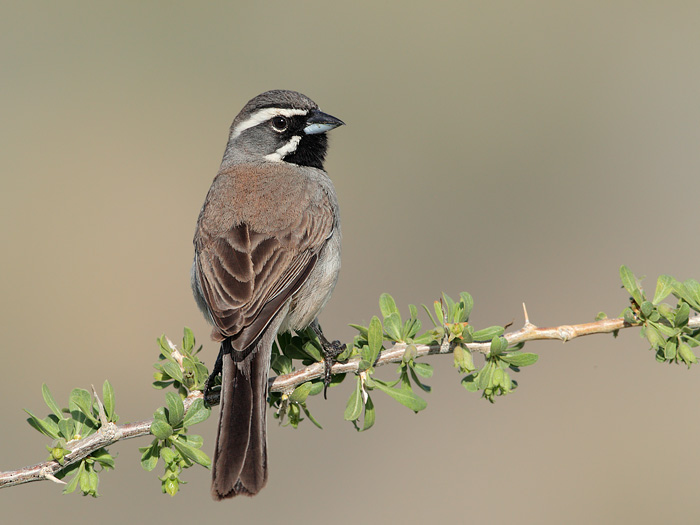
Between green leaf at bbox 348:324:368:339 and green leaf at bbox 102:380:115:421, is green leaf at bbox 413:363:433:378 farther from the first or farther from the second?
green leaf at bbox 102:380:115:421

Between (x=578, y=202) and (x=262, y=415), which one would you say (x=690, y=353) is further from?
(x=578, y=202)

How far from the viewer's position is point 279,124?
247 inches

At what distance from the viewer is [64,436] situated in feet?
11.8

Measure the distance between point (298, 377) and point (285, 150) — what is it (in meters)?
2.54

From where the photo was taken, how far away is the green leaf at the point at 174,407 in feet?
11.3

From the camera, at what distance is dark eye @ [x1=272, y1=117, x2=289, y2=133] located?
624 cm

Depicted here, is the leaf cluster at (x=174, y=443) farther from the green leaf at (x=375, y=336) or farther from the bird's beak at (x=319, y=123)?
the bird's beak at (x=319, y=123)

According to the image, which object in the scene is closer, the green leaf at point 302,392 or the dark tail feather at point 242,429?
the dark tail feather at point 242,429

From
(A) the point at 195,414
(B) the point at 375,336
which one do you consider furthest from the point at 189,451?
(B) the point at 375,336

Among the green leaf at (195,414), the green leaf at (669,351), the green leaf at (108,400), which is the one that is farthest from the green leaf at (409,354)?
the green leaf at (108,400)

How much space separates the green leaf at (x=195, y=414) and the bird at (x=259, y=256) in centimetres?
32

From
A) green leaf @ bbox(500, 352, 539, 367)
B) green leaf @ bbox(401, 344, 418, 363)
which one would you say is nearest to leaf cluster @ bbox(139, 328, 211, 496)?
green leaf @ bbox(401, 344, 418, 363)

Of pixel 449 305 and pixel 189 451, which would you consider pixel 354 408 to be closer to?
pixel 449 305

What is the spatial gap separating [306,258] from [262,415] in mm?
1370
